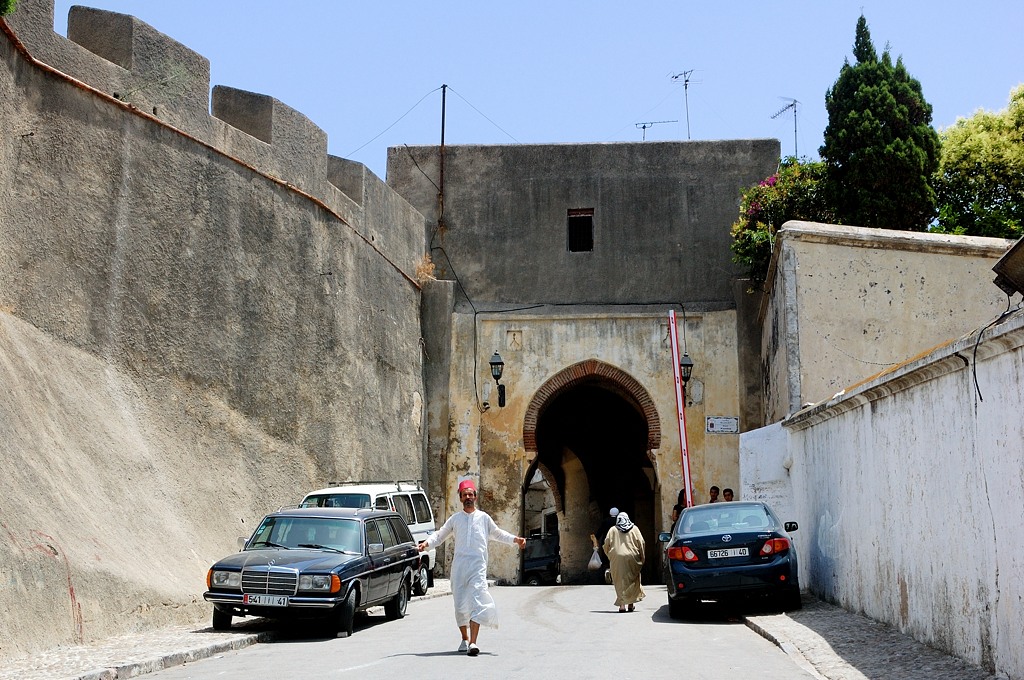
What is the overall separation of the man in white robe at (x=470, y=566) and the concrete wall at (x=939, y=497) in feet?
11.7

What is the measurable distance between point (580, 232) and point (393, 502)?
1072 centimetres

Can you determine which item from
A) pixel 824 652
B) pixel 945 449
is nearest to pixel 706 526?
pixel 824 652

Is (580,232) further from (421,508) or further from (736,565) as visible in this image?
(736,565)

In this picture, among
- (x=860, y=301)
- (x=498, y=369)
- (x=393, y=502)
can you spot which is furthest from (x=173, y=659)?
(x=498, y=369)

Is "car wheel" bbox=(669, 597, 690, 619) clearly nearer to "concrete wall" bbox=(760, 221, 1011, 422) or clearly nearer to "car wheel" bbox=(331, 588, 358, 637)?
"car wheel" bbox=(331, 588, 358, 637)

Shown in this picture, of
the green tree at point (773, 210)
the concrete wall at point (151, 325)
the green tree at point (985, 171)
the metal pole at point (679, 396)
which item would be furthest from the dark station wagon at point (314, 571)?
the green tree at point (985, 171)

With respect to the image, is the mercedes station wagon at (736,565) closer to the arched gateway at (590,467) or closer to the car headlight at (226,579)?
the car headlight at (226,579)

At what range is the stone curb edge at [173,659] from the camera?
8430mm

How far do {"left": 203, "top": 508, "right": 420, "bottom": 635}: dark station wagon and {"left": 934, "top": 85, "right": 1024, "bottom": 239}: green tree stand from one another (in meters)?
16.6

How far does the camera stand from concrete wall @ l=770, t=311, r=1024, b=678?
23.9 feet

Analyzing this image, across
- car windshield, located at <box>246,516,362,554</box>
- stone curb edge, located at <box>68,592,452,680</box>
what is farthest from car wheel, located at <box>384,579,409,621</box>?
stone curb edge, located at <box>68,592,452,680</box>

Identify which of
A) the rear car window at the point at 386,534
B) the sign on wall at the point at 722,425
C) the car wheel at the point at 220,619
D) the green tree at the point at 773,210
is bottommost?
the car wheel at the point at 220,619

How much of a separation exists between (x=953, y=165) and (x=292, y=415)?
1741 cm

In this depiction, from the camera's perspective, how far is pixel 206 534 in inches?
568
